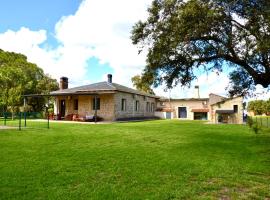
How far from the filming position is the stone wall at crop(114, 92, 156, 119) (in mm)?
31375

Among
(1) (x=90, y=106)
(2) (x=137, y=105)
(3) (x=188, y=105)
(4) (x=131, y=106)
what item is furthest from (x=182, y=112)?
(1) (x=90, y=106)

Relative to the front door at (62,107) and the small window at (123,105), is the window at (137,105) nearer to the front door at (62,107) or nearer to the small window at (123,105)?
the small window at (123,105)

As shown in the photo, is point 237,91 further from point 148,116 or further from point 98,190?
point 148,116

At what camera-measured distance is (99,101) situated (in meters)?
31.7

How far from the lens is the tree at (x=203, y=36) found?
10.3 m

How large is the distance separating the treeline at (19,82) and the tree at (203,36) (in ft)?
75.0

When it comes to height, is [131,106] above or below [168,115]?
above

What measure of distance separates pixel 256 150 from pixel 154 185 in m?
6.38

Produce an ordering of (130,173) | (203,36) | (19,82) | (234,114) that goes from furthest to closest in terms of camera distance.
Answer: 1. (19,82)
2. (234,114)
3. (203,36)
4. (130,173)

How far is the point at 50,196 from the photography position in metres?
4.77

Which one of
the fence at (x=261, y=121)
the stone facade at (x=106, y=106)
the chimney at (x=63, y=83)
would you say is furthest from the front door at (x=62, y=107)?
the fence at (x=261, y=121)

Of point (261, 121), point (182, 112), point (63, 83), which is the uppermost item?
point (63, 83)

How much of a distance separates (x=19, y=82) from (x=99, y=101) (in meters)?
11.2

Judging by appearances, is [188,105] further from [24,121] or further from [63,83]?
[24,121]
